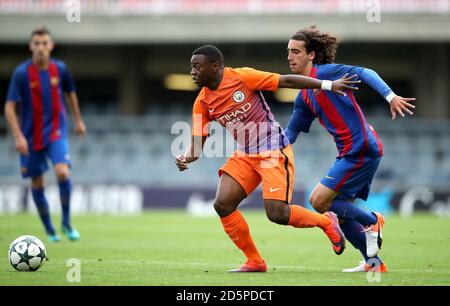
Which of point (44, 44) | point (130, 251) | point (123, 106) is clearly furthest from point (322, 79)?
point (123, 106)

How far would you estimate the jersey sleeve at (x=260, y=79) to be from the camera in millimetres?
7254

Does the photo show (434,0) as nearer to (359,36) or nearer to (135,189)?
(359,36)

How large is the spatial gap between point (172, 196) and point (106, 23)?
5.23m

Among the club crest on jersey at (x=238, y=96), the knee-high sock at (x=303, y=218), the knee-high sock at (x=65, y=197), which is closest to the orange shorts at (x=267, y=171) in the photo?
the knee-high sock at (x=303, y=218)

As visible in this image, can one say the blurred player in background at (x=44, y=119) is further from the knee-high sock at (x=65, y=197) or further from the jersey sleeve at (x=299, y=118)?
the jersey sleeve at (x=299, y=118)

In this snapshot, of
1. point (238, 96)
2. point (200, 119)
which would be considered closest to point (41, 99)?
point (200, 119)

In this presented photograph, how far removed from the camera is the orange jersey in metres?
7.42

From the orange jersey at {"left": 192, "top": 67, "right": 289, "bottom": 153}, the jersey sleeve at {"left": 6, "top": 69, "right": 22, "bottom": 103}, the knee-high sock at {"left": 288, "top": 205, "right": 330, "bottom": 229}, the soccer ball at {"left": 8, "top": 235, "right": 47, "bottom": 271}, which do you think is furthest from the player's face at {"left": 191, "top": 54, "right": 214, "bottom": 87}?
the jersey sleeve at {"left": 6, "top": 69, "right": 22, "bottom": 103}

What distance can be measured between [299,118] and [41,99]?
15.9ft

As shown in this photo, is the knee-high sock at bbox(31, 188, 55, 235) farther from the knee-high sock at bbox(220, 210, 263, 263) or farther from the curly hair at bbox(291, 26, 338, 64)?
the curly hair at bbox(291, 26, 338, 64)

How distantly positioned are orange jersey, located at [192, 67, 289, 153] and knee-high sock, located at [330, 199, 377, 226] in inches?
29.3

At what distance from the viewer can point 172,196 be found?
20.1 meters

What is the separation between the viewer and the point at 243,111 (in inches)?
293

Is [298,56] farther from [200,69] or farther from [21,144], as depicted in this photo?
[21,144]
